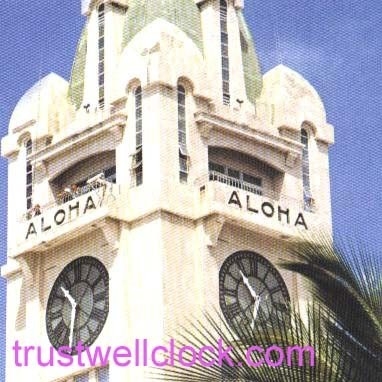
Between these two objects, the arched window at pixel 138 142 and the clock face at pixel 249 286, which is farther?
the arched window at pixel 138 142

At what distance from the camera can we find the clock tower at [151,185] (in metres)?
49.2

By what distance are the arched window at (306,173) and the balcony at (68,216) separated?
21.5ft

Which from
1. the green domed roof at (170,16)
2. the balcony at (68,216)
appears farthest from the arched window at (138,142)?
the green domed roof at (170,16)

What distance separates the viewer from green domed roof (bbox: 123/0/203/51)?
54.0 meters

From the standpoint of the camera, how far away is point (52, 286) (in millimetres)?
51875

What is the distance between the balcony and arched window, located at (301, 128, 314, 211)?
258 inches

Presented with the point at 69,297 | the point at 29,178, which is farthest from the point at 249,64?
the point at 69,297

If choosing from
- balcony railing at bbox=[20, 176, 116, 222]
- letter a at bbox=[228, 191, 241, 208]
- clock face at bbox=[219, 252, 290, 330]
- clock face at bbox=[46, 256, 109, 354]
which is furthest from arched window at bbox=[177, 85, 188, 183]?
clock face at bbox=[46, 256, 109, 354]

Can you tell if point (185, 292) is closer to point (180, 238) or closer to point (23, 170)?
point (180, 238)

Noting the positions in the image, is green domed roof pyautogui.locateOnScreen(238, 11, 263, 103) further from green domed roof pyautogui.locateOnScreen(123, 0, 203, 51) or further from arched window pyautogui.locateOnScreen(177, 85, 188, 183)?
arched window pyautogui.locateOnScreen(177, 85, 188, 183)

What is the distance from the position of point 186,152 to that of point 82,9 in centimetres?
783

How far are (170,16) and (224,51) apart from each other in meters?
1.95

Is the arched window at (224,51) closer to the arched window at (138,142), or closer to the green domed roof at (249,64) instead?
the green domed roof at (249,64)

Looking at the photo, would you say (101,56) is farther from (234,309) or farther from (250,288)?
(234,309)
